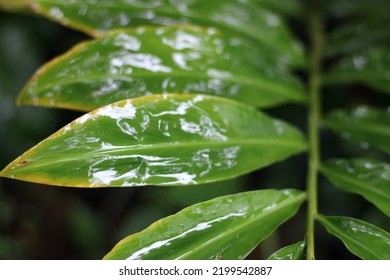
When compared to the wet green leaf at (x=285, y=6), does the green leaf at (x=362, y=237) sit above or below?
below

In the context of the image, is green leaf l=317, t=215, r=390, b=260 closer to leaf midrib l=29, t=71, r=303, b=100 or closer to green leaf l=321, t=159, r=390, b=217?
green leaf l=321, t=159, r=390, b=217

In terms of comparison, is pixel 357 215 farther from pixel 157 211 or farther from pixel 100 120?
pixel 100 120

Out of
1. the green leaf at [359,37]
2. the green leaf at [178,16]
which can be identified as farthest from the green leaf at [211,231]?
the green leaf at [359,37]

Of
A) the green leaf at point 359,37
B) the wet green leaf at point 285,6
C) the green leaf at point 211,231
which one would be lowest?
the green leaf at point 211,231

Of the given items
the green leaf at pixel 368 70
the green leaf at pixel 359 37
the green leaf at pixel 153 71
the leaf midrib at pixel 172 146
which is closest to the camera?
the leaf midrib at pixel 172 146

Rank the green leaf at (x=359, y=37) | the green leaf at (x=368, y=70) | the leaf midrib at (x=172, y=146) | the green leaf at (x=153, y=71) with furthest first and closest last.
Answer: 1. the green leaf at (x=359, y=37)
2. the green leaf at (x=368, y=70)
3. the green leaf at (x=153, y=71)
4. the leaf midrib at (x=172, y=146)

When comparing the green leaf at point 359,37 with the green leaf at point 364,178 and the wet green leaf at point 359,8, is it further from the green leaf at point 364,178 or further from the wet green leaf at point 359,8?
the green leaf at point 364,178

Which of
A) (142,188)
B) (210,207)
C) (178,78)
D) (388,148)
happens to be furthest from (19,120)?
(388,148)

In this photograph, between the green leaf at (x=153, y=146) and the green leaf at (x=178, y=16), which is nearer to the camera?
the green leaf at (x=153, y=146)
